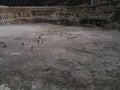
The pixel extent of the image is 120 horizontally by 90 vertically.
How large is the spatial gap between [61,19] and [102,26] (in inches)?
75.0

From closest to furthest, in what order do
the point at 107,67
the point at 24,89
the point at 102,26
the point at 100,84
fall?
the point at 24,89
the point at 100,84
the point at 107,67
the point at 102,26

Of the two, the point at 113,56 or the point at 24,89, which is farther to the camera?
the point at 113,56

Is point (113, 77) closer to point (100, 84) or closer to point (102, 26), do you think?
point (100, 84)

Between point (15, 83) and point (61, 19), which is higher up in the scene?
point (61, 19)

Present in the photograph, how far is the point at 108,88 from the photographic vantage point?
2.18 metres

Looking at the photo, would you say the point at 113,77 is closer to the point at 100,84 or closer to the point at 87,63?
the point at 100,84

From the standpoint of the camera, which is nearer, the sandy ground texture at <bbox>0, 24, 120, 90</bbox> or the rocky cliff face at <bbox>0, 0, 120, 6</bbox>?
the sandy ground texture at <bbox>0, 24, 120, 90</bbox>

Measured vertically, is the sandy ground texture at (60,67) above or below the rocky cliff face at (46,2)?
below

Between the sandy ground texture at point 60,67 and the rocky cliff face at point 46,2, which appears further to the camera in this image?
the rocky cliff face at point 46,2

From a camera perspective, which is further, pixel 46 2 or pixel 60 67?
pixel 46 2

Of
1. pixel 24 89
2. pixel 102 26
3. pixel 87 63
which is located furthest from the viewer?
pixel 102 26

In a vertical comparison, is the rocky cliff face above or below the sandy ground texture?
above

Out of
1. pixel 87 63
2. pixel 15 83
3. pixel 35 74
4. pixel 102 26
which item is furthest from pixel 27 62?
pixel 102 26

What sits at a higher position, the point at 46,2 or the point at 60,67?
the point at 46,2
